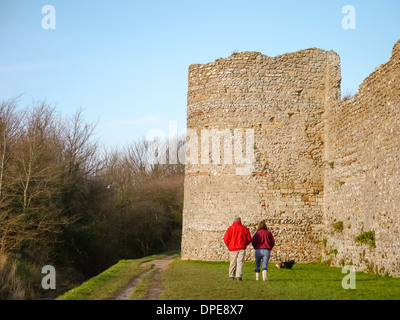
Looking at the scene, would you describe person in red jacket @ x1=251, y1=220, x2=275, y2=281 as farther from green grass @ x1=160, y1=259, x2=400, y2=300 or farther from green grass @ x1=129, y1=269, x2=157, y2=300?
green grass @ x1=129, y1=269, x2=157, y2=300

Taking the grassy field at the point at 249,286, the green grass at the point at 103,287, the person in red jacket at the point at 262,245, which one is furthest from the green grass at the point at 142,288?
the person in red jacket at the point at 262,245

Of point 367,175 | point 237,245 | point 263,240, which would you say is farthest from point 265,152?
point 237,245

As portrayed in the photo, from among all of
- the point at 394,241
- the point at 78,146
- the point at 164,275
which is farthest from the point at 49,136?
the point at 394,241

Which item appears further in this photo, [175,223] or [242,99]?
[175,223]

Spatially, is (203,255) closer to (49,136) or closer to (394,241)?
(394,241)

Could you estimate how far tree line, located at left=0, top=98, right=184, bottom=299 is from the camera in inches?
842

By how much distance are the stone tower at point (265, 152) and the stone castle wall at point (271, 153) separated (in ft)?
0.10

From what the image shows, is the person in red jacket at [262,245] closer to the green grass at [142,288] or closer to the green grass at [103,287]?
the green grass at [142,288]

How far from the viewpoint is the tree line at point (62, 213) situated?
2139 centimetres

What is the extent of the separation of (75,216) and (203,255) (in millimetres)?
10564

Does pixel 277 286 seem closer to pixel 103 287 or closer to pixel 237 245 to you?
pixel 237 245

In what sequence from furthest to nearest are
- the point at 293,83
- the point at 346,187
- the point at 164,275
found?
the point at 293,83 → the point at 346,187 → the point at 164,275

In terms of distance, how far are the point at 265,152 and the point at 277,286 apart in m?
7.03
